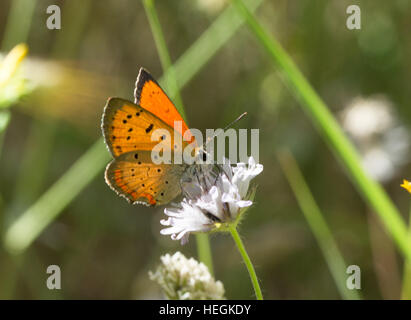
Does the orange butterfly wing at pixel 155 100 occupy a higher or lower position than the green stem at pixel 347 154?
higher

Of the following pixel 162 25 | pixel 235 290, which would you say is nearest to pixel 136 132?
pixel 235 290

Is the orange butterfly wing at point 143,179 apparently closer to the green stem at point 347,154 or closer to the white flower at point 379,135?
the green stem at point 347,154

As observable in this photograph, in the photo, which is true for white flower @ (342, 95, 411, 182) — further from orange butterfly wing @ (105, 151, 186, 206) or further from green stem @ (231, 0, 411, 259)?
green stem @ (231, 0, 411, 259)

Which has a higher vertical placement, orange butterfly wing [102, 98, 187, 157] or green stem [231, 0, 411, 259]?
orange butterfly wing [102, 98, 187, 157]

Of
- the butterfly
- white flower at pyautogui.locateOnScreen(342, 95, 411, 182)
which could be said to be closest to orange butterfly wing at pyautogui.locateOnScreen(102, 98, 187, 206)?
the butterfly

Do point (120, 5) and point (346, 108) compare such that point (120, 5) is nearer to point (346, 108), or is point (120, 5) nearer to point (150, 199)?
point (346, 108)

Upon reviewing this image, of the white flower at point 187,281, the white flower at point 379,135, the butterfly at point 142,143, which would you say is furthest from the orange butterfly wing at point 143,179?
the white flower at point 379,135
